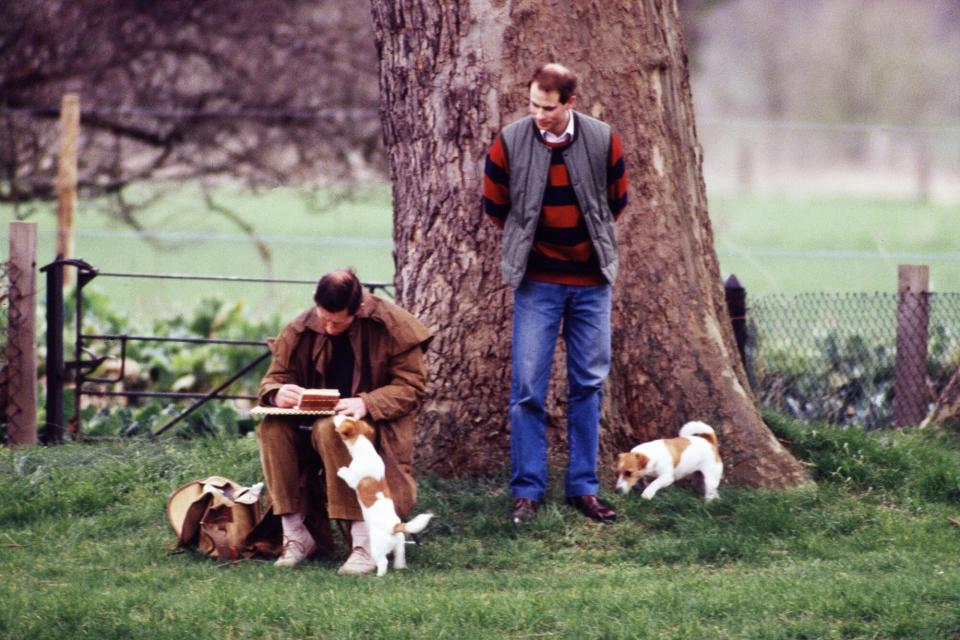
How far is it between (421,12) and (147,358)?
14.7 ft

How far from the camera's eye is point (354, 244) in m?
18.9

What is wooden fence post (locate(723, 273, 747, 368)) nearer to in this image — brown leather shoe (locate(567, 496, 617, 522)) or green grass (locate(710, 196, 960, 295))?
brown leather shoe (locate(567, 496, 617, 522))

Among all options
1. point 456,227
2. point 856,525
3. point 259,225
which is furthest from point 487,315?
point 259,225

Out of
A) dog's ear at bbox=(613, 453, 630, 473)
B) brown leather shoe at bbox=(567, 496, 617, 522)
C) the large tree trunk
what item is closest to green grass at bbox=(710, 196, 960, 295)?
the large tree trunk

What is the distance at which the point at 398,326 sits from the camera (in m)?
6.22

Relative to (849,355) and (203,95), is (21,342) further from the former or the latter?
(203,95)

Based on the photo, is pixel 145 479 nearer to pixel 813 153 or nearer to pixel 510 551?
pixel 510 551

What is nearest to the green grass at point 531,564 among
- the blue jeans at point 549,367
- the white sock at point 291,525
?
the white sock at point 291,525

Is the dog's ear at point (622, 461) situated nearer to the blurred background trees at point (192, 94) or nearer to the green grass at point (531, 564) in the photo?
the green grass at point (531, 564)

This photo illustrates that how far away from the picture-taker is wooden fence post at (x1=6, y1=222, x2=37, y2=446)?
8773 millimetres

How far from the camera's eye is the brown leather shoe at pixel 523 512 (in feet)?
22.0

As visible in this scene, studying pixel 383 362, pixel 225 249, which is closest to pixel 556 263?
pixel 383 362

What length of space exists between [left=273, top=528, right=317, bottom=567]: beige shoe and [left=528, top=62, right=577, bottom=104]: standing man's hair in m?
2.13

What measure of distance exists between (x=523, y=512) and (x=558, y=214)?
1.34 m
